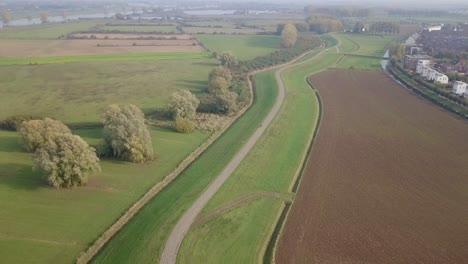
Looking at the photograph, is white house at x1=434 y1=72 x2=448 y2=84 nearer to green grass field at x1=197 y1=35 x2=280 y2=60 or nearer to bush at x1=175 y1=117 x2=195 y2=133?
green grass field at x1=197 y1=35 x2=280 y2=60

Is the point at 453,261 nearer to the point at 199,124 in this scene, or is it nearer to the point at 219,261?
the point at 219,261

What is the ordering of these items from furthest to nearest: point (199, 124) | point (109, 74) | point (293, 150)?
point (109, 74) → point (199, 124) → point (293, 150)

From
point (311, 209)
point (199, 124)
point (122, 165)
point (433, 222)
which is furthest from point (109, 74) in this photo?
point (433, 222)

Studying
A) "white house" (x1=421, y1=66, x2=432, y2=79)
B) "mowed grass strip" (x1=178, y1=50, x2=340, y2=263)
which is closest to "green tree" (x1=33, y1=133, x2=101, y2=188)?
"mowed grass strip" (x1=178, y1=50, x2=340, y2=263)

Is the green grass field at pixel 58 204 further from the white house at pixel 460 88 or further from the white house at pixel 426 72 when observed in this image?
the white house at pixel 426 72

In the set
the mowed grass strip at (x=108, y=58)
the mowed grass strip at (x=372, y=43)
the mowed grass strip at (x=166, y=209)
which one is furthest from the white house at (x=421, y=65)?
the mowed grass strip at (x=108, y=58)

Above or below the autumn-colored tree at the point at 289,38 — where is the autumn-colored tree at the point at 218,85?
below

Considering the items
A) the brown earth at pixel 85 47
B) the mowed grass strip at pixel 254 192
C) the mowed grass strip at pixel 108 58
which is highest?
the brown earth at pixel 85 47
